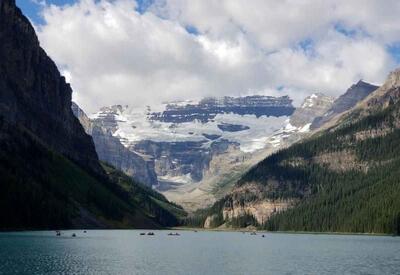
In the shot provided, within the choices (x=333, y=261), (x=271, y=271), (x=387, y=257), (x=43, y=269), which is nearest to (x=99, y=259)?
(x=43, y=269)

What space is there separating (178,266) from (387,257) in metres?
53.0

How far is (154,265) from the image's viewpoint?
13212cm

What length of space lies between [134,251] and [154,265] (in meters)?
43.5

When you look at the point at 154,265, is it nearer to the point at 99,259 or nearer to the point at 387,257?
the point at 99,259

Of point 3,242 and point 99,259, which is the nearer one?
point 99,259

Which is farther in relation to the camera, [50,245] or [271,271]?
[50,245]

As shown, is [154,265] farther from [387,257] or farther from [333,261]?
[387,257]

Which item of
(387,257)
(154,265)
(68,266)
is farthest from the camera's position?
(387,257)

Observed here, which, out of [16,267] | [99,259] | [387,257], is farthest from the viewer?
[387,257]

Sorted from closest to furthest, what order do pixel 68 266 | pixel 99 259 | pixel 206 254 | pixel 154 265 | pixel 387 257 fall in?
pixel 68 266 → pixel 154 265 → pixel 99 259 → pixel 387 257 → pixel 206 254

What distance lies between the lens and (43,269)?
11512 cm

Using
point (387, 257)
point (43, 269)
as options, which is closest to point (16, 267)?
point (43, 269)

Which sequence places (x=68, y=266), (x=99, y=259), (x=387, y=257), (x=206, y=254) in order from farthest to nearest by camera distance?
(x=206, y=254), (x=387, y=257), (x=99, y=259), (x=68, y=266)

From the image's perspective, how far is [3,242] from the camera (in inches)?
6767
